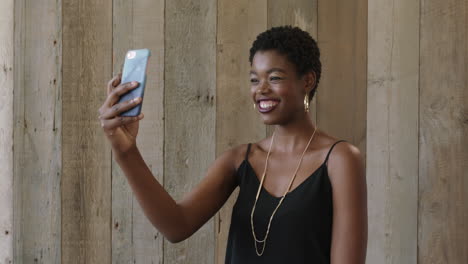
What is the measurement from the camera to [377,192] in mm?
1858

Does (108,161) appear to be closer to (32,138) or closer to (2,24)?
(32,138)

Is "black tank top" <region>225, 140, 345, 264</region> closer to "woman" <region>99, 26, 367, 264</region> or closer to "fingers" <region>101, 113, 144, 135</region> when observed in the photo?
"woman" <region>99, 26, 367, 264</region>

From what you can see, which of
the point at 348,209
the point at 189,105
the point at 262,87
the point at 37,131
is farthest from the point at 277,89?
the point at 37,131

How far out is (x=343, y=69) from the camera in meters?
1.94

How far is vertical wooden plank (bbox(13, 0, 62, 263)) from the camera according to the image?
210 cm

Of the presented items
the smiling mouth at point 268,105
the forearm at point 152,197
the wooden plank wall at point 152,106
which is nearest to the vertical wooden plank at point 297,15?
the wooden plank wall at point 152,106

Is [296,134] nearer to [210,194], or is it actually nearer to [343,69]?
[210,194]

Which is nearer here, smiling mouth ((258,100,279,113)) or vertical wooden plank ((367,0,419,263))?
smiling mouth ((258,100,279,113))

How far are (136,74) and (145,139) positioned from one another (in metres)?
0.74

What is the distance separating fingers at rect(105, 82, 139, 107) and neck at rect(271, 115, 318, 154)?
17.3 inches

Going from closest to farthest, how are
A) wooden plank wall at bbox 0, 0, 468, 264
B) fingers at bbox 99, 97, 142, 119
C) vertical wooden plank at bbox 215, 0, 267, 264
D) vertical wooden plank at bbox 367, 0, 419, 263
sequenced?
1. fingers at bbox 99, 97, 142, 119
2. vertical wooden plank at bbox 367, 0, 419, 263
3. wooden plank wall at bbox 0, 0, 468, 264
4. vertical wooden plank at bbox 215, 0, 267, 264

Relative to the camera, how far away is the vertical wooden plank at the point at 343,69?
1.91 meters

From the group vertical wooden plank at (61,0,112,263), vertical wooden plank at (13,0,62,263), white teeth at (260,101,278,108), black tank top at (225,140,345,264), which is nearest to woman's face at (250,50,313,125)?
white teeth at (260,101,278,108)

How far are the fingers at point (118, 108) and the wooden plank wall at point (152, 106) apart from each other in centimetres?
74
